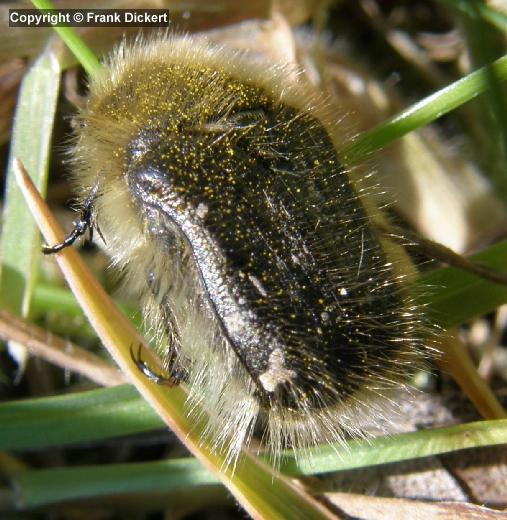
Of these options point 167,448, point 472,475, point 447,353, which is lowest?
point 472,475

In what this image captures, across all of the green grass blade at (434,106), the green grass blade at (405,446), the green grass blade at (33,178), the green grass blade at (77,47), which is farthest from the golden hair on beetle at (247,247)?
the green grass blade at (33,178)

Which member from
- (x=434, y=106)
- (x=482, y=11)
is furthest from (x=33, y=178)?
(x=482, y=11)

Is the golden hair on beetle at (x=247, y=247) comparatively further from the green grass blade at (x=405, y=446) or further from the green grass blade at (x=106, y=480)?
the green grass blade at (x=106, y=480)

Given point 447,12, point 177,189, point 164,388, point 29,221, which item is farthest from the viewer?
point 447,12

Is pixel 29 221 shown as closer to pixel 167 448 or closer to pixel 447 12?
pixel 167 448

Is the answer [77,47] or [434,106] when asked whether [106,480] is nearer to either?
[77,47]

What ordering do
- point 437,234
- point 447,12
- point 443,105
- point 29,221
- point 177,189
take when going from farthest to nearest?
point 447,12
point 437,234
point 29,221
point 443,105
point 177,189

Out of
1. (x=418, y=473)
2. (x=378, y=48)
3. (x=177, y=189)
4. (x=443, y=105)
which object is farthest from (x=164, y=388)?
(x=378, y=48)

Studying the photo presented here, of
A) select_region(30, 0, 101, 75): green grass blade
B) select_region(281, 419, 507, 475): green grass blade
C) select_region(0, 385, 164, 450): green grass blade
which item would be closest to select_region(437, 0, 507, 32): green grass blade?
select_region(30, 0, 101, 75): green grass blade
